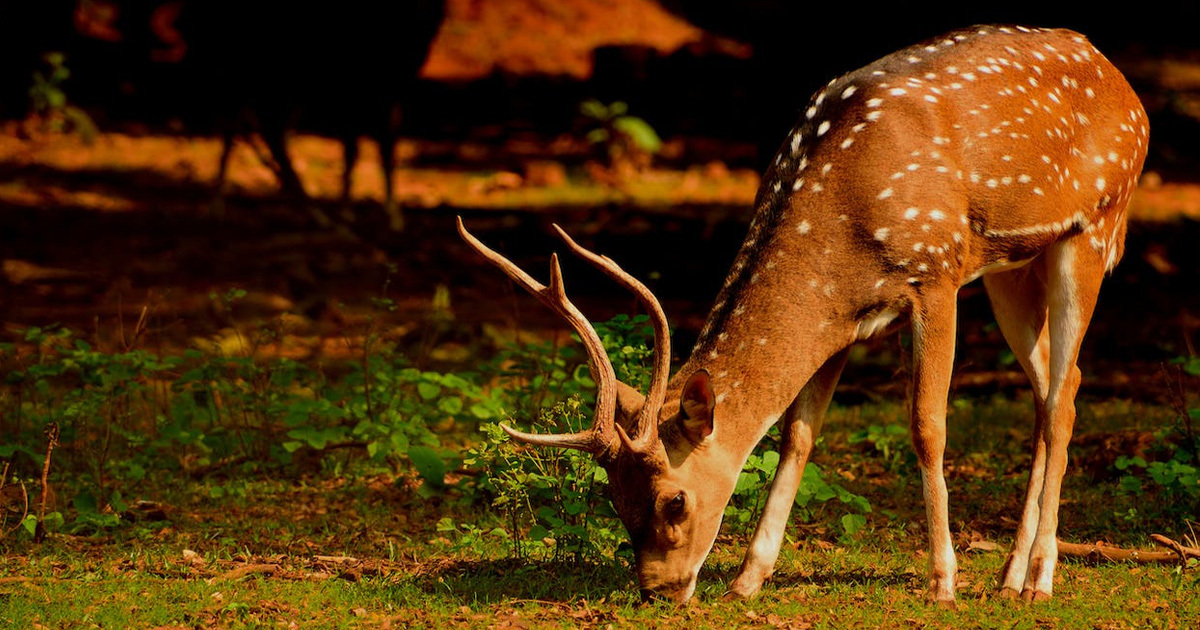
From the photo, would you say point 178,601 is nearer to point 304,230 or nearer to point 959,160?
point 959,160

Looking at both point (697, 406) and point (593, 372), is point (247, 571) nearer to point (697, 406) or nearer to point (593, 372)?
point (593, 372)

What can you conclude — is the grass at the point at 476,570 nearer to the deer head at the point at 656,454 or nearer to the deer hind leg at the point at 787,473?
the deer hind leg at the point at 787,473

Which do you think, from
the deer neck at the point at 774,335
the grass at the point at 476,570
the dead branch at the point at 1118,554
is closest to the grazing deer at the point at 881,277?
the deer neck at the point at 774,335

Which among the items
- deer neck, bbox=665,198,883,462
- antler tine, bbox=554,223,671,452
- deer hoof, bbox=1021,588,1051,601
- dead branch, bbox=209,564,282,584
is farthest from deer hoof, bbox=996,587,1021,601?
dead branch, bbox=209,564,282,584

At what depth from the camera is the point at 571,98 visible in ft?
61.9

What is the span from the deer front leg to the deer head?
0.78m

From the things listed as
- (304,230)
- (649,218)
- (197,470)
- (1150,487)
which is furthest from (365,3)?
(1150,487)

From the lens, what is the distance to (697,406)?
5098 millimetres

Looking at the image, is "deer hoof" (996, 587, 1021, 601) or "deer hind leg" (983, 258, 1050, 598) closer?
"deer hoof" (996, 587, 1021, 601)

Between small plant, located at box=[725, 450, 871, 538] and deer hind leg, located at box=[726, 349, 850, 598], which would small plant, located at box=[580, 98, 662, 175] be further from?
deer hind leg, located at box=[726, 349, 850, 598]

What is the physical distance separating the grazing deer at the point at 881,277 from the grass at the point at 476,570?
23 cm

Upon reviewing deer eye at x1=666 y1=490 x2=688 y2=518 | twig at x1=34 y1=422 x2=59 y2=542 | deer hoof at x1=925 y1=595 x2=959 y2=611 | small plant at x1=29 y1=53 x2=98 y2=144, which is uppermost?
deer eye at x1=666 y1=490 x2=688 y2=518

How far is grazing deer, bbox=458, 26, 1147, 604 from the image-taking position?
17.1 feet

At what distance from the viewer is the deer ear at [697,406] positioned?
16.5 feet
